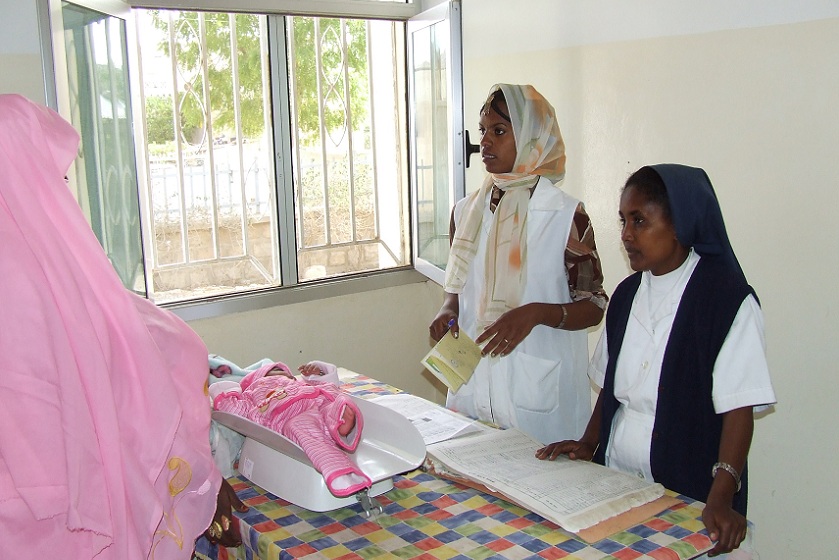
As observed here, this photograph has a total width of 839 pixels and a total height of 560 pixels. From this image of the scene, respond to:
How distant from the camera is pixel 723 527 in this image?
164 cm

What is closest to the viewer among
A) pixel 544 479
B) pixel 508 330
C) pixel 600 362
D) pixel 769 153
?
pixel 544 479

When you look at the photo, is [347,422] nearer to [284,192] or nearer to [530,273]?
[530,273]

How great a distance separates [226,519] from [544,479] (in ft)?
2.38

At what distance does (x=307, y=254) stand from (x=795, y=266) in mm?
2775

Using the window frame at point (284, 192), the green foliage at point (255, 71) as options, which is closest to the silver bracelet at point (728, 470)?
the window frame at point (284, 192)

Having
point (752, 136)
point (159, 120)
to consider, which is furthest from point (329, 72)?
point (752, 136)

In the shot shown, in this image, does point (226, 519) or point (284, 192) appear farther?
point (284, 192)

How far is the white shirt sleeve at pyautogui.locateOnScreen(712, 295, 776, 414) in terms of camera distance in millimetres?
1776

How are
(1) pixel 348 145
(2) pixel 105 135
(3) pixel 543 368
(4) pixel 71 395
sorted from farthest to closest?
(1) pixel 348 145 → (2) pixel 105 135 → (3) pixel 543 368 → (4) pixel 71 395

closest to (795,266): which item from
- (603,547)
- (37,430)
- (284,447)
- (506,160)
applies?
(506,160)

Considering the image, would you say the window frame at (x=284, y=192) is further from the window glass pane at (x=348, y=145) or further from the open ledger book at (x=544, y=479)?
the open ledger book at (x=544, y=479)

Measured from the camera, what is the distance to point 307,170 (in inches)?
185

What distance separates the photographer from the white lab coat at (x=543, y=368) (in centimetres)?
254

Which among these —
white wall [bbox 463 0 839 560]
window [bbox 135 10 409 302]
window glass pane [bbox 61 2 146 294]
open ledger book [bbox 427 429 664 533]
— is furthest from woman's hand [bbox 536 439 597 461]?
window [bbox 135 10 409 302]
